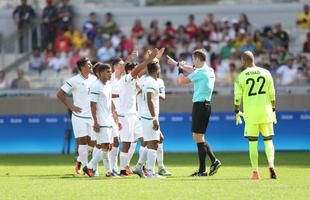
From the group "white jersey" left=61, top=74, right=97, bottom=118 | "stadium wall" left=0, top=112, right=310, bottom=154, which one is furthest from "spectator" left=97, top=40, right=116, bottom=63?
"white jersey" left=61, top=74, right=97, bottom=118

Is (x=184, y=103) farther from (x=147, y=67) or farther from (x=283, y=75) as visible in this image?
(x=147, y=67)

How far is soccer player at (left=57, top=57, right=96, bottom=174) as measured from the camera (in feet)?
70.1

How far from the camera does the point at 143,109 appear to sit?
67.0 feet

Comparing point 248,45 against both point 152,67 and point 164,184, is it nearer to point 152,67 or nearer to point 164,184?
point 152,67

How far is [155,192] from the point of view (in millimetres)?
16188

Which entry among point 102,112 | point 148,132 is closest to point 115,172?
point 148,132

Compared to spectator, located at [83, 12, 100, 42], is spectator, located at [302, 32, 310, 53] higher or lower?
lower

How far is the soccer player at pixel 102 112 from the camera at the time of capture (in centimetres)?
1998

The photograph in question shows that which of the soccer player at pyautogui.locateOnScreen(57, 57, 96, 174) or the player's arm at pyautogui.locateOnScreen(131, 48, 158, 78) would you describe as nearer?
the player's arm at pyautogui.locateOnScreen(131, 48, 158, 78)

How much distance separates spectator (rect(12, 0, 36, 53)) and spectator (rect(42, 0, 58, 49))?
71cm

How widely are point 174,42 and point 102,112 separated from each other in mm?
16279

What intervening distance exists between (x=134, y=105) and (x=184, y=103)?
1062 cm

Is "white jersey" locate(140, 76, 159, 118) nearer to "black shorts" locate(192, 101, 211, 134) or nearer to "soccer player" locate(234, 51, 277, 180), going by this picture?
"black shorts" locate(192, 101, 211, 134)

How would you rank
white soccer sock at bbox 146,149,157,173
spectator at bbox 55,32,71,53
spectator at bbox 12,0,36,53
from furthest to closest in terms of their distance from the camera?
spectator at bbox 12,0,36,53
spectator at bbox 55,32,71,53
white soccer sock at bbox 146,149,157,173
